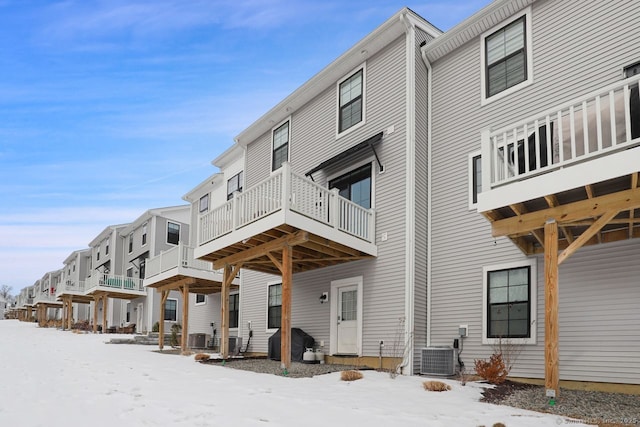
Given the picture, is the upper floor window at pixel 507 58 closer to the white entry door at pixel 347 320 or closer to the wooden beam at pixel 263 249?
the wooden beam at pixel 263 249

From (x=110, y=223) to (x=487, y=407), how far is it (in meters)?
38.6

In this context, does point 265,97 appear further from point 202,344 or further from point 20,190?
point 20,190

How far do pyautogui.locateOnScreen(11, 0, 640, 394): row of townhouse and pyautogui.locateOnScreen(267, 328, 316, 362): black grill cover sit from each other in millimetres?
361

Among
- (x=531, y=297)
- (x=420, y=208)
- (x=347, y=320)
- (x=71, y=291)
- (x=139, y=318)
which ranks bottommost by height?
(x=139, y=318)

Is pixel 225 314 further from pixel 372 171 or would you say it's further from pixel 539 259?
pixel 539 259

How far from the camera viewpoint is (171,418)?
6051mm

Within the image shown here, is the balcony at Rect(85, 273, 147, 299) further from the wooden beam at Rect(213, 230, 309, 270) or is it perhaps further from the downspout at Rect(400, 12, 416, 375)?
the downspout at Rect(400, 12, 416, 375)

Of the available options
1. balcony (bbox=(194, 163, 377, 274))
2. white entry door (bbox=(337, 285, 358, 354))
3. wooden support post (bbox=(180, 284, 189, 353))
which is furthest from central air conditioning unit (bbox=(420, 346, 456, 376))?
wooden support post (bbox=(180, 284, 189, 353))

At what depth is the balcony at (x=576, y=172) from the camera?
6785 millimetres

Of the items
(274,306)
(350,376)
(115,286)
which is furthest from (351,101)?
(115,286)

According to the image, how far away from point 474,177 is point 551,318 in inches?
187

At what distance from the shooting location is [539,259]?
391 inches

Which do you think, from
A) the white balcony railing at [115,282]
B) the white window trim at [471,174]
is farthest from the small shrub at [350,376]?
the white balcony railing at [115,282]

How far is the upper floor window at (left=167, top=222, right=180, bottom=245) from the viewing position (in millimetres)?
33031
